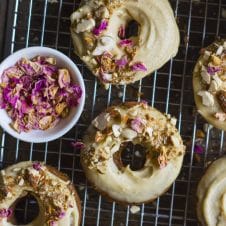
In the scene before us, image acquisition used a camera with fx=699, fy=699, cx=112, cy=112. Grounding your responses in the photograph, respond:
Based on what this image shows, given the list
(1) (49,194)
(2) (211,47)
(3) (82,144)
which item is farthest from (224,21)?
(1) (49,194)

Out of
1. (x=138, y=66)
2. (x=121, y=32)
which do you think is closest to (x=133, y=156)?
(x=138, y=66)

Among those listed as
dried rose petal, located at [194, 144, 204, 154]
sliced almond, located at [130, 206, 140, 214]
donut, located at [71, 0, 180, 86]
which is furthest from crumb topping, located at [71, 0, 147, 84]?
sliced almond, located at [130, 206, 140, 214]

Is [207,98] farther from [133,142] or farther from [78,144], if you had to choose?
[78,144]

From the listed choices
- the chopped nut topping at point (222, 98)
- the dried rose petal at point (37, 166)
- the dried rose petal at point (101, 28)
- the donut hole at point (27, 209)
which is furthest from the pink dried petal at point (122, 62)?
the donut hole at point (27, 209)

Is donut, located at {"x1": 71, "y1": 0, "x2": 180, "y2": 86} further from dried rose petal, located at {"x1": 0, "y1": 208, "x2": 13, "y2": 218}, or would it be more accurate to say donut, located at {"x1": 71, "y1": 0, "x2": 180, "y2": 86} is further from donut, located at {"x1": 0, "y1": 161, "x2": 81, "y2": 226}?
dried rose petal, located at {"x1": 0, "y1": 208, "x2": 13, "y2": 218}

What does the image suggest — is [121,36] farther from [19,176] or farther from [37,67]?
[19,176]

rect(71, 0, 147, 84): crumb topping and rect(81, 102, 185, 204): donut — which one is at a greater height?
rect(71, 0, 147, 84): crumb topping

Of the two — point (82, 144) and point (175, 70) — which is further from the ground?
point (175, 70)
